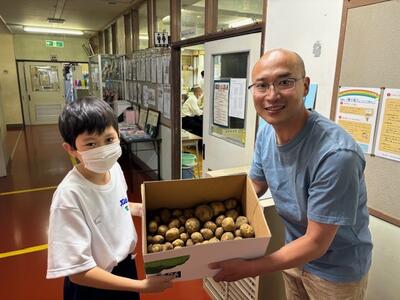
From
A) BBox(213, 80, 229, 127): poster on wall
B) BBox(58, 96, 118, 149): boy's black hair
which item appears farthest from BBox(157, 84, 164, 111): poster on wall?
BBox(58, 96, 118, 149): boy's black hair

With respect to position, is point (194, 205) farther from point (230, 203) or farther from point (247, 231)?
point (247, 231)

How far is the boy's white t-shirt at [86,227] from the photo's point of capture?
861 mm

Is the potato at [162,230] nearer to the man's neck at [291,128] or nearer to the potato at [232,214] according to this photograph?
the potato at [232,214]

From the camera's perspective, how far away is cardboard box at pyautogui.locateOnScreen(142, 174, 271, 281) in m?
0.85

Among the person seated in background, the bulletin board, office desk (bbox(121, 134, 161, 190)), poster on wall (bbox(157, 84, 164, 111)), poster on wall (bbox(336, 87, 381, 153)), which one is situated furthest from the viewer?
the person seated in background

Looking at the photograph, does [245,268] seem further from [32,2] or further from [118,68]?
[32,2]

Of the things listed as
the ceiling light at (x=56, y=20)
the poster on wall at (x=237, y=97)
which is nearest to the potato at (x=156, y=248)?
the poster on wall at (x=237, y=97)

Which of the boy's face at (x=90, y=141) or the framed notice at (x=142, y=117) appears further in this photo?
the framed notice at (x=142, y=117)

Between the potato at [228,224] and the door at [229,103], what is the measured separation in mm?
1353

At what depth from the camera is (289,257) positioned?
37.0 inches

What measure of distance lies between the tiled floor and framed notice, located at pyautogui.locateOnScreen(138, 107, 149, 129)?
881mm

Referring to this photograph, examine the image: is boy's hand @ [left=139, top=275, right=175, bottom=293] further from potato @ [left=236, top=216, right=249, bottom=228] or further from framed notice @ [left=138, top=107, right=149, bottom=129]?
framed notice @ [left=138, top=107, right=149, bottom=129]

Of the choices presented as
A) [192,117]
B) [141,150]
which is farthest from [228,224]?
[192,117]

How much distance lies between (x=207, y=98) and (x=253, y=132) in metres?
0.80
